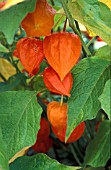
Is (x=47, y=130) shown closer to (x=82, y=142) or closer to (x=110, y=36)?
(x=82, y=142)

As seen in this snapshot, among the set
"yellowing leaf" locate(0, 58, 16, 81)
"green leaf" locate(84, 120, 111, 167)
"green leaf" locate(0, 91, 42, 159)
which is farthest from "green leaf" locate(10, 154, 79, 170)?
"yellowing leaf" locate(0, 58, 16, 81)

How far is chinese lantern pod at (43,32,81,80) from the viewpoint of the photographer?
1.64 ft

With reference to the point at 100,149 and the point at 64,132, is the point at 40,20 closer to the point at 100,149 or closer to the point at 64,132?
the point at 64,132

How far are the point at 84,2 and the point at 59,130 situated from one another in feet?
0.64

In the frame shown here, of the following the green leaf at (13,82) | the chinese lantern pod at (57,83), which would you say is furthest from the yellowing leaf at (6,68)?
the chinese lantern pod at (57,83)

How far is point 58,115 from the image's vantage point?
1.81 ft

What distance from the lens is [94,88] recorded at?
0.54 meters

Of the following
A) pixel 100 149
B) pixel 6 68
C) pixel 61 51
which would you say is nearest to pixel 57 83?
pixel 61 51

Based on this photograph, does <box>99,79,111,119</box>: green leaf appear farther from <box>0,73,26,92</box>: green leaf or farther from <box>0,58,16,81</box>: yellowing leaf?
<box>0,58,16,81</box>: yellowing leaf

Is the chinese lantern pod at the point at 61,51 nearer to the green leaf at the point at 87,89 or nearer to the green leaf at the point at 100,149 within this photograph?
the green leaf at the point at 87,89

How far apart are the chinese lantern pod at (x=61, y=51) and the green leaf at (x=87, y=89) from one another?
0.04m

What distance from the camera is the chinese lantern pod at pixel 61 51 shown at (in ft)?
1.64

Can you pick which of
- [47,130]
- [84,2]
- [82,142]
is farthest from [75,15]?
[82,142]

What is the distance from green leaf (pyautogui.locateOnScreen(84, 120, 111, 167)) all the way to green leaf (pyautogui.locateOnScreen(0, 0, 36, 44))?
30 centimetres
